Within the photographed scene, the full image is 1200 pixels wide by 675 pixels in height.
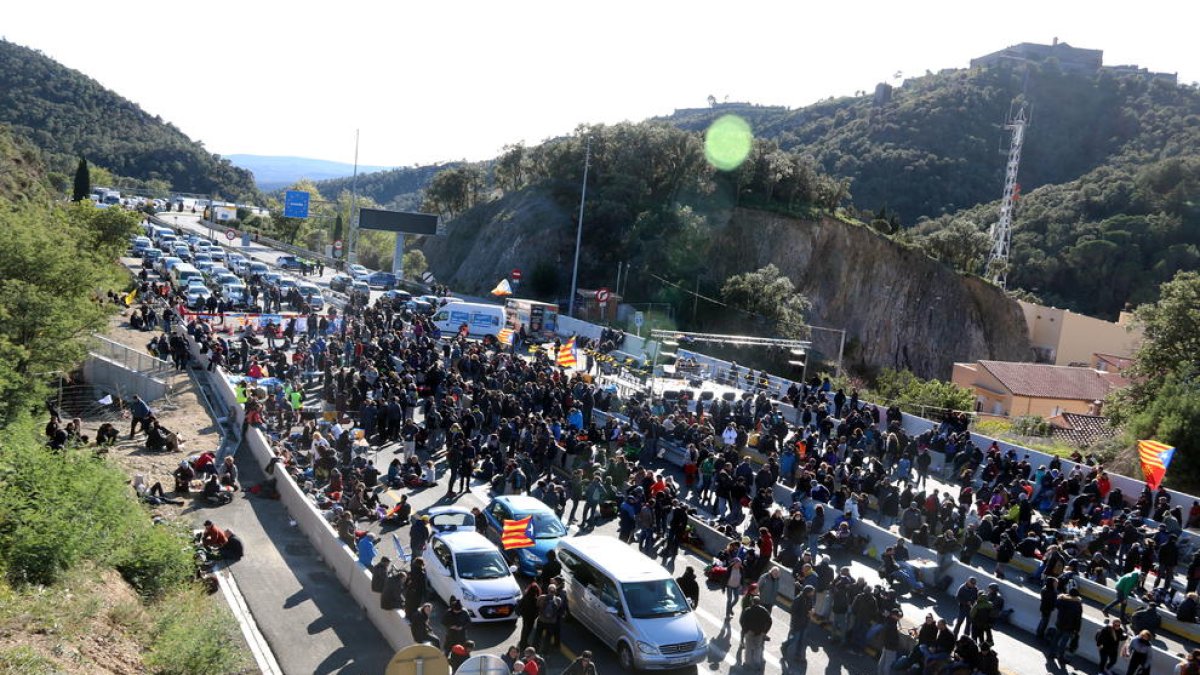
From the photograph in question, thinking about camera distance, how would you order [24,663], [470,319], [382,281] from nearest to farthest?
[24,663]
[470,319]
[382,281]

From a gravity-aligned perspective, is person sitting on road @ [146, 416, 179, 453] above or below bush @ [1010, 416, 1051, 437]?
below

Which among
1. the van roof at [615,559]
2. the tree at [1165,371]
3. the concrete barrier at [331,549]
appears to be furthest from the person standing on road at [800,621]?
the tree at [1165,371]

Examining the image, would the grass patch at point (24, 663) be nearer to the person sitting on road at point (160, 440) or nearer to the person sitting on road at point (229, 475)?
the person sitting on road at point (229, 475)

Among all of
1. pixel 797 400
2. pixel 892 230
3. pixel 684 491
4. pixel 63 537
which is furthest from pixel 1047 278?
pixel 63 537

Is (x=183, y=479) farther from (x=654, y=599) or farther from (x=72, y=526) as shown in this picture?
(x=654, y=599)

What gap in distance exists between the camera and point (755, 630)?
13.3m

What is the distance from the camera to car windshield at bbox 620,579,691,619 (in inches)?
519

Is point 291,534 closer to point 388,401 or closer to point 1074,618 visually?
point 388,401

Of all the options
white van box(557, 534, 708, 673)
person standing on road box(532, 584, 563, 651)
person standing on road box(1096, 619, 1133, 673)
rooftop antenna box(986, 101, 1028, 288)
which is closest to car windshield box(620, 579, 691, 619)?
white van box(557, 534, 708, 673)

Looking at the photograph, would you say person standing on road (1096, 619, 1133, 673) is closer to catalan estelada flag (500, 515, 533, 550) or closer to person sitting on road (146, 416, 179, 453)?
catalan estelada flag (500, 515, 533, 550)

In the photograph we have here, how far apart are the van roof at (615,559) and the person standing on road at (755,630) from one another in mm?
1347

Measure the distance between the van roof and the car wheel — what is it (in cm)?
102

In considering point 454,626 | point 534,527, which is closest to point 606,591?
point 454,626

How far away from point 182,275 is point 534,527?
42.8 m
